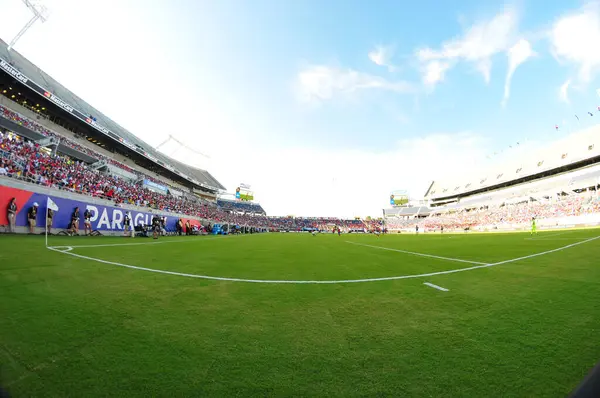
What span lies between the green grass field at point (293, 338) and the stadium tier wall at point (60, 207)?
1396cm

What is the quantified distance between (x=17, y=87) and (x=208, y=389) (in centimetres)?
4217

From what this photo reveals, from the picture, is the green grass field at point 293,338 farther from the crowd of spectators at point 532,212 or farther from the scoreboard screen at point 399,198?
the scoreboard screen at point 399,198

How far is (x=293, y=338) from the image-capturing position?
239cm

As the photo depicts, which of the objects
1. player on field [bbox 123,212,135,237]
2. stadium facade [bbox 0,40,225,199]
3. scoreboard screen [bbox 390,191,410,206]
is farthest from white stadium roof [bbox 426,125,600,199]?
stadium facade [bbox 0,40,225,199]

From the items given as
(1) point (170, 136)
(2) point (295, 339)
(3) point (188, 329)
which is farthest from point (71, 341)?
(1) point (170, 136)

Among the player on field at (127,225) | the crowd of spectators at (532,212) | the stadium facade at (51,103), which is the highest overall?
the stadium facade at (51,103)

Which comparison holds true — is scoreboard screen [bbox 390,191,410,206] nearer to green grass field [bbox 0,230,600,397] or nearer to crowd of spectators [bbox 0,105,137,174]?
crowd of spectators [bbox 0,105,137,174]

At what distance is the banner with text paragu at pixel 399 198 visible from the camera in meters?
107

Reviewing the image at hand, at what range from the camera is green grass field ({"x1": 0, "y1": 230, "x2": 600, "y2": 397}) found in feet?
5.43

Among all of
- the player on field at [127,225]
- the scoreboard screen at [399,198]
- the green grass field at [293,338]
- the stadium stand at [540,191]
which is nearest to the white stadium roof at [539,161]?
the stadium stand at [540,191]

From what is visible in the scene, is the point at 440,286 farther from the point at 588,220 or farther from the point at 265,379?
the point at 588,220

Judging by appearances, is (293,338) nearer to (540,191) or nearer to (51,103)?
(51,103)

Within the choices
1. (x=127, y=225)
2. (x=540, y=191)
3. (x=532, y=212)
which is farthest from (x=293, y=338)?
(x=540, y=191)

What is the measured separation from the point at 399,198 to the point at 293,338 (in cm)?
11450
